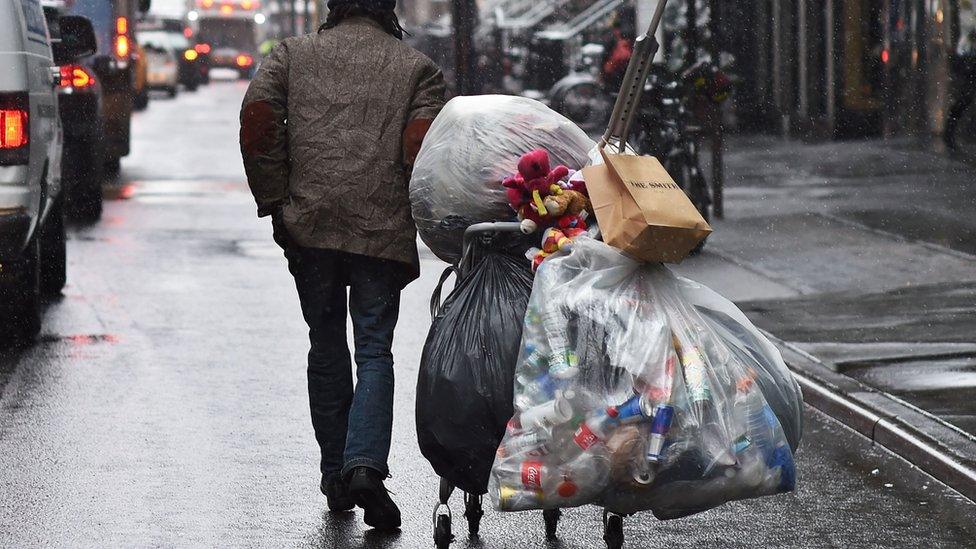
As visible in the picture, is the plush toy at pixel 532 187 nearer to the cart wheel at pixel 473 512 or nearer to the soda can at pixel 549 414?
the soda can at pixel 549 414

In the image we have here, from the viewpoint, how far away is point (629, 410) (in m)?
4.53

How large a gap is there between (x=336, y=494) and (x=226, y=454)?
105 centimetres

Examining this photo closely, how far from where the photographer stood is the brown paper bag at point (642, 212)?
460cm

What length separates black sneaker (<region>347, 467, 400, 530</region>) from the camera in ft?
17.9

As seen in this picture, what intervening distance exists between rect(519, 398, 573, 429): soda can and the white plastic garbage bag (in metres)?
0.72

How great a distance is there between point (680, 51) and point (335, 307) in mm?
19693

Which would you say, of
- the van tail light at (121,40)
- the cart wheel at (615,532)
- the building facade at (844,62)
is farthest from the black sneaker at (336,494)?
the van tail light at (121,40)

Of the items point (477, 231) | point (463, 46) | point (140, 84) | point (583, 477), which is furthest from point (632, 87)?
point (140, 84)

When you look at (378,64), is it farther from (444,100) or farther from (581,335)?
(581,335)

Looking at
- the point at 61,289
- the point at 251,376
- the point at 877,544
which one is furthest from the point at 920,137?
the point at 877,544

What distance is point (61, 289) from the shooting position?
1123cm

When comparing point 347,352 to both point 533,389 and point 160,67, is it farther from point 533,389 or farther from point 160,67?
point 160,67

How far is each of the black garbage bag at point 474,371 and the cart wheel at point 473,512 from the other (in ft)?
1.51

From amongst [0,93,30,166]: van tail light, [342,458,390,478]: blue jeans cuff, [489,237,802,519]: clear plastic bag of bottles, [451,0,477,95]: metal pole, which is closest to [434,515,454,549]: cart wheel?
[342,458,390,478]: blue jeans cuff
